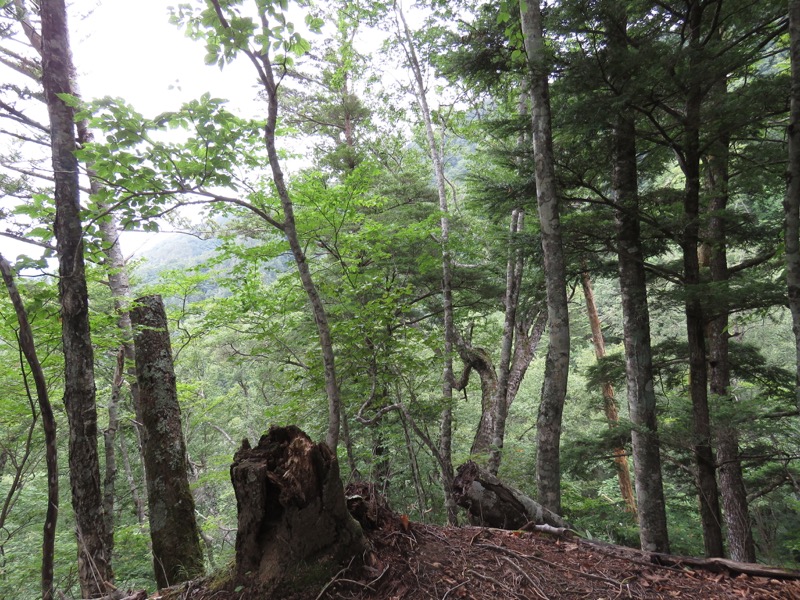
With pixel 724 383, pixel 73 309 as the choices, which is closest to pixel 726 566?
pixel 724 383

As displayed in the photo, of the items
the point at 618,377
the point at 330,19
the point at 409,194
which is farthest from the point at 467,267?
the point at 330,19

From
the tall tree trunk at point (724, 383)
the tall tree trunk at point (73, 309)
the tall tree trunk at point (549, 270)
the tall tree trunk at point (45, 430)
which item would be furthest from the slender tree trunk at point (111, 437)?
the tall tree trunk at point (724, 383)

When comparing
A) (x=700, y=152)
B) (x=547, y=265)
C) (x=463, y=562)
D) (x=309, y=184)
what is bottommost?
(x=463, y=562)

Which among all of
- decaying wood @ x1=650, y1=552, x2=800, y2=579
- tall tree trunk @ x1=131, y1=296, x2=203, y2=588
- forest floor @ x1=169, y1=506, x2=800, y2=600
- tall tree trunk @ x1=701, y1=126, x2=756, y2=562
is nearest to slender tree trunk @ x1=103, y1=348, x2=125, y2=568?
tall tree trunk @ x1=131, y1=296, x2=203, y2=588

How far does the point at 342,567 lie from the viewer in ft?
7.52

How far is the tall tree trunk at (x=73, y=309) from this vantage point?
3016mm

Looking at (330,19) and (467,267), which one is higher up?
(330,19)

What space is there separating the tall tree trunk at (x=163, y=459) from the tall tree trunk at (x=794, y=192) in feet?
18.8

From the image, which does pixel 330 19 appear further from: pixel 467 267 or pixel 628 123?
pixel 628 123

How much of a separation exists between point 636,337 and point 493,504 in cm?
316

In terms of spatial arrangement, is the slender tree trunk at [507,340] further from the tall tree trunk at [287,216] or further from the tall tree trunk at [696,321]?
the tall tree trunk at [287,216]

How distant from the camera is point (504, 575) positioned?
2574mm

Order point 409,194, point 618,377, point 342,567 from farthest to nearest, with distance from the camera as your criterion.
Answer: point 409,194 → point 618,377 → point 342,567

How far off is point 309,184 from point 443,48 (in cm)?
340
